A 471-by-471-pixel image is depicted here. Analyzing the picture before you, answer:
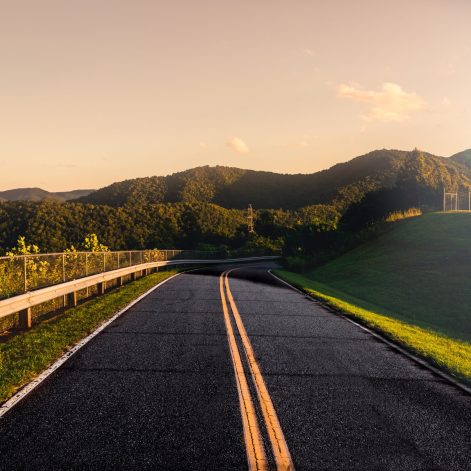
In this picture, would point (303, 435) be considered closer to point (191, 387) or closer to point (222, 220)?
point (191, 387)

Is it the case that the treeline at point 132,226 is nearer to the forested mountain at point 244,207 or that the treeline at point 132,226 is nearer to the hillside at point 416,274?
the forested mountain at point 244,207

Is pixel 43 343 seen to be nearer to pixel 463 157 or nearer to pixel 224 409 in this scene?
pixel 224 409

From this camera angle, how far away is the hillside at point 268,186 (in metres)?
155

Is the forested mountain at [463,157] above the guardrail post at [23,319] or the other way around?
above

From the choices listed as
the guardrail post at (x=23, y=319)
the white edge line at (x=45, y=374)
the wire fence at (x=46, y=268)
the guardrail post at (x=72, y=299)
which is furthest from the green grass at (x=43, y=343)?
the wire fence at (x=46, y=268)

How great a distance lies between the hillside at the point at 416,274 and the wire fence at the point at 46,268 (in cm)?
1083

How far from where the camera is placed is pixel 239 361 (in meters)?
7.77

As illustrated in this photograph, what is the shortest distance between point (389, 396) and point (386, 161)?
16214 centimetres

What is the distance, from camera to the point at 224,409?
18.1ft

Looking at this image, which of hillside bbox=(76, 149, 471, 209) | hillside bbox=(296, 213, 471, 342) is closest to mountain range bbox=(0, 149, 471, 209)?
hillside bbox=(76, 149, 471, 209)

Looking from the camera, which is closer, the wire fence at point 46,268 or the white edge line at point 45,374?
the white edge line at point 45,374

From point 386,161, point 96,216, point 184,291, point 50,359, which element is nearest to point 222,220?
point 96,216

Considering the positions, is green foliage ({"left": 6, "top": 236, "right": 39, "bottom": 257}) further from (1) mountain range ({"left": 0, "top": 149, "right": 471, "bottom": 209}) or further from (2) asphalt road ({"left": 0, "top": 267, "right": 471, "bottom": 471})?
(1) mountain range ({"left": 0, "top": 149, "right": 471, "bottom": 209})

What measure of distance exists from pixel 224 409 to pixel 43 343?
484 centimetres
